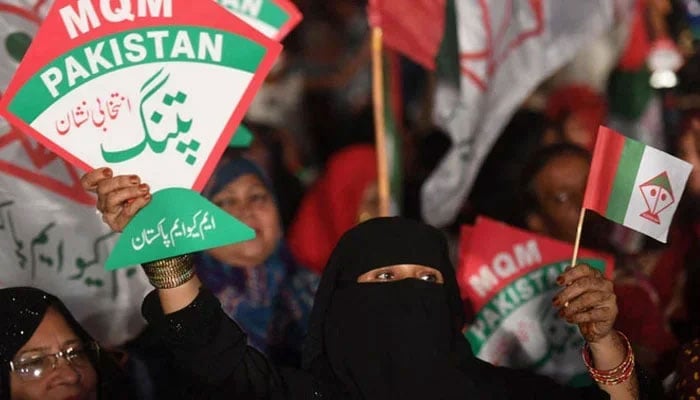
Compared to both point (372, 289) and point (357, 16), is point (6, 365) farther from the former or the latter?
point (357, 16)

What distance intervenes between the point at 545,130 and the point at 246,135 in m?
1.79

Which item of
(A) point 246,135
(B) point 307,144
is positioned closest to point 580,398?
(A) point 246,135

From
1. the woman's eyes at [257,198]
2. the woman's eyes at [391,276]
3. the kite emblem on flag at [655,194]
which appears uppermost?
the kite emblem on flag at [655,194]

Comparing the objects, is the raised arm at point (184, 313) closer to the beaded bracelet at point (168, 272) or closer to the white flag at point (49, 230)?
the beaded bracelet at point (168, 272)

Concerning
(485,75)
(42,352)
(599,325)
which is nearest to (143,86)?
(42,352)

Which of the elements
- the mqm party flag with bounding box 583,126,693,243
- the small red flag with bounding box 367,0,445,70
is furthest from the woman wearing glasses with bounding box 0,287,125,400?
the small red flag with bounding box 367,0,445,70

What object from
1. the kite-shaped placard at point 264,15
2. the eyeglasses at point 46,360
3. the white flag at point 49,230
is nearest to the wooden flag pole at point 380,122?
the kite-shaped placard at point 264,15

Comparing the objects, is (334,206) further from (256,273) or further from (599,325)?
(599,325)

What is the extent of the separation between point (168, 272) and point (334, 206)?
208 cm

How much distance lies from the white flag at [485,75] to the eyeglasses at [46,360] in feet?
5.47

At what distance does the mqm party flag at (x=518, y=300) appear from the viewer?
347cm

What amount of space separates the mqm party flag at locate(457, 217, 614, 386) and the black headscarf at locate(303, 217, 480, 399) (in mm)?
660

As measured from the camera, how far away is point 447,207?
165 inches

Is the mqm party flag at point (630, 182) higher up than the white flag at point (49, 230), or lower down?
higher up
